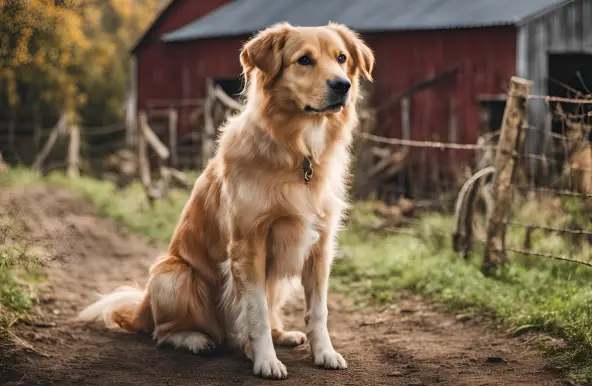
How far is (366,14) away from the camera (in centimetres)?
1411

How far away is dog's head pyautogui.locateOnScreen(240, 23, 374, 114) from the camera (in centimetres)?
407

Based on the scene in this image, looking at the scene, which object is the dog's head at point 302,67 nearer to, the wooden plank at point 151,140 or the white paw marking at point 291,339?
the white paw marking at point 291,339

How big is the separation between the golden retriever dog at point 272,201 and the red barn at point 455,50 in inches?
325

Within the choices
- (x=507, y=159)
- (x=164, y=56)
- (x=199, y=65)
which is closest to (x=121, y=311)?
(x=507, y=159)

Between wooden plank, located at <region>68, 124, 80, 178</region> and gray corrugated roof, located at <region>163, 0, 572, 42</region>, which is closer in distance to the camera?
gray corrugated roof, located at <region>163, 0, 572, 42</region>

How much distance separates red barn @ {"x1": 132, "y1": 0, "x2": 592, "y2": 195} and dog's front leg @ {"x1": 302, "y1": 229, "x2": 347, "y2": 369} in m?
8.35

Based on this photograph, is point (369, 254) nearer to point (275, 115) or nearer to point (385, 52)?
point (275, 115)

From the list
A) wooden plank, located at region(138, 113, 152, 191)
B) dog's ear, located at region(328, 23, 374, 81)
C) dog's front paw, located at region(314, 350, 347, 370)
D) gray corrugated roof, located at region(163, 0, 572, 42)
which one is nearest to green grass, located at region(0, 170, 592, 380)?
dog's front paw, located at region(314, 350, 347, 370)

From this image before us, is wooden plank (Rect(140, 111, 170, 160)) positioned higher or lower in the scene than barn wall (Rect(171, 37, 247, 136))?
lower

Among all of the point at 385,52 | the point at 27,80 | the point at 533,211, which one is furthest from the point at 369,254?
the point at 27,80

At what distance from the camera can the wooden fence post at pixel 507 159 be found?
20.5ft

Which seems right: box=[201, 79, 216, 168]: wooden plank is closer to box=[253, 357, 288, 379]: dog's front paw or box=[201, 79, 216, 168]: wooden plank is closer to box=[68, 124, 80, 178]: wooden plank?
box=[68, 124, 80, 178]: wooden plank

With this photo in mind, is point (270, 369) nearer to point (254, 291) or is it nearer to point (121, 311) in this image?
point (254, 291)

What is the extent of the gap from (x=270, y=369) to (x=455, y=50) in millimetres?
10104
